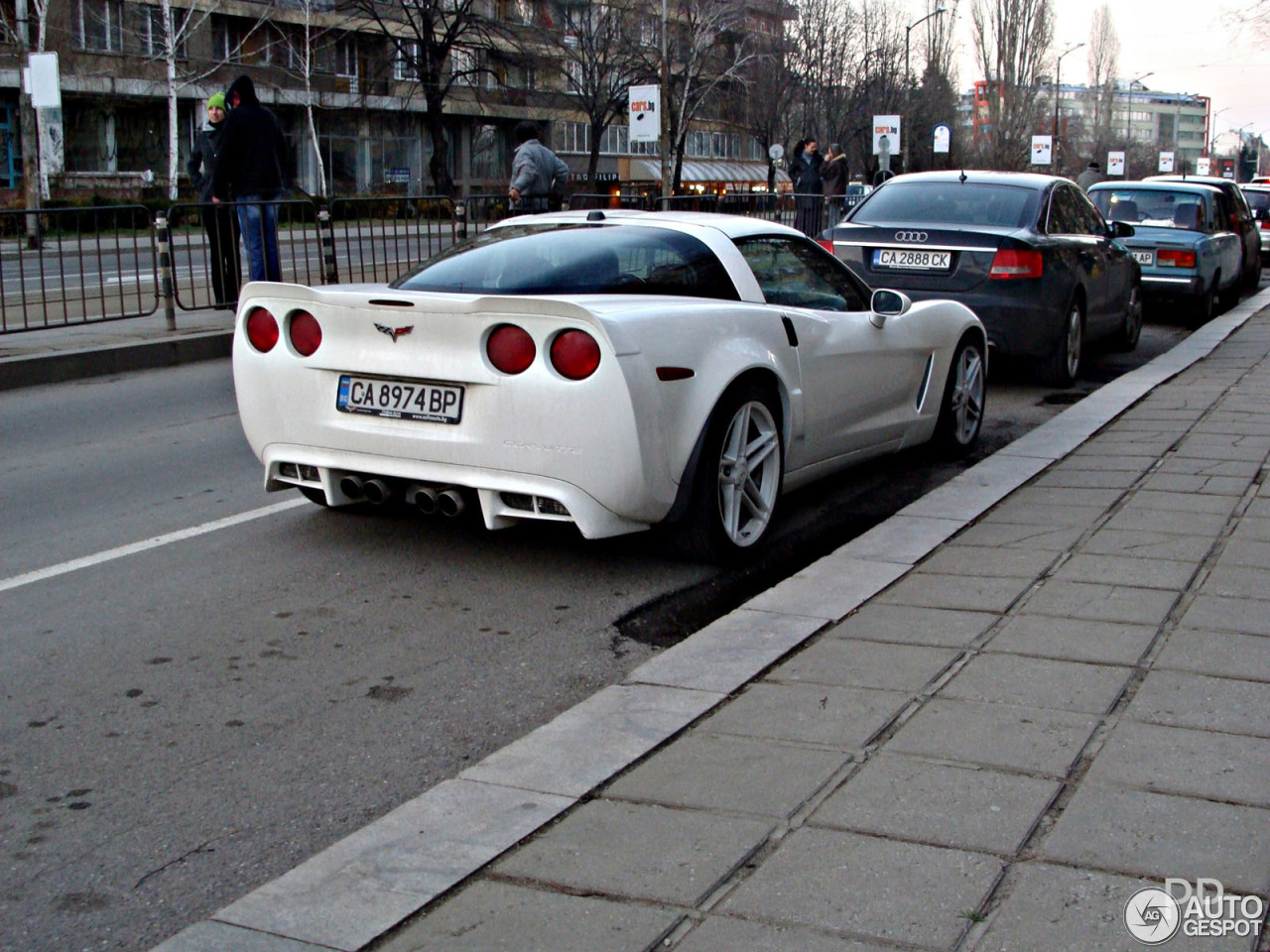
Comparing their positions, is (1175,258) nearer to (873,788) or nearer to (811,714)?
(811,714)

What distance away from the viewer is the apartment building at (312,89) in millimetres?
50688

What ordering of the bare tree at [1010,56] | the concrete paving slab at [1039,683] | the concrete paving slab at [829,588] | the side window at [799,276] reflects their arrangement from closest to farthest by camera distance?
1. the concrete paving slab at [1039,683]
2. the concrete paving slab at [829,588]
3. the side window at [799,276]
4. the bare tree at [1010,56]

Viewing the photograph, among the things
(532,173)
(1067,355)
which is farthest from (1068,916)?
(532,173)

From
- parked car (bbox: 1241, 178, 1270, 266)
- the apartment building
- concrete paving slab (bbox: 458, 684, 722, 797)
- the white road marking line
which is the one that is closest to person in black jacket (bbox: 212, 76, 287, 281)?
the white road marking line

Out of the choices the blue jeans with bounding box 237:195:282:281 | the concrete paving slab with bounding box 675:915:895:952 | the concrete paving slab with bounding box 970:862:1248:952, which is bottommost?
the concrete paving slab with bounding box 675:915:895:952

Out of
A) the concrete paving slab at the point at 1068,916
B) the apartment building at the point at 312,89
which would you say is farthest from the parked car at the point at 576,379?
the apartment building at the point at 312,89

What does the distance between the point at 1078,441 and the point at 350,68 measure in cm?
6121

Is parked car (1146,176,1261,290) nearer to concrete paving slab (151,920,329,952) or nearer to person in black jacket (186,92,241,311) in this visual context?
person in black jacket (186,92,241,311)

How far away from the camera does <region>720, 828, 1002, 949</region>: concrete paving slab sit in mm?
2701

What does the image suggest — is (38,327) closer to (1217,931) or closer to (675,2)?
(1217,931)

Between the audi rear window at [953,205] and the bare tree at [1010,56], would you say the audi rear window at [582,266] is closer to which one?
the audi rear window at [953,205]

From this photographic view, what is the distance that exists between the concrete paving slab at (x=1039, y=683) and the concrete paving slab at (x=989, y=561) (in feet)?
3.43

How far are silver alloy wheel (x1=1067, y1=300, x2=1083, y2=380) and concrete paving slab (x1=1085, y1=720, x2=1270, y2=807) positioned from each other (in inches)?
301

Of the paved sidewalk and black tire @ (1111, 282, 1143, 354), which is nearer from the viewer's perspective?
the paved sidewalk
